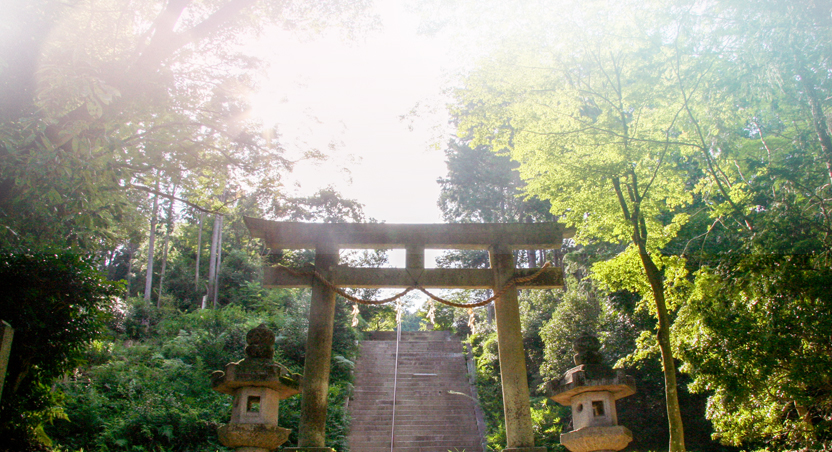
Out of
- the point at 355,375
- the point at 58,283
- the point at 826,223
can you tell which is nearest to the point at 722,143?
the point at 826,223

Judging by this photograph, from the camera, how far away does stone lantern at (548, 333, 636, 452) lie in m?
5.15

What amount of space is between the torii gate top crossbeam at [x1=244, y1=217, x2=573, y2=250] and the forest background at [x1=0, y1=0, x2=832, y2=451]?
1144mm

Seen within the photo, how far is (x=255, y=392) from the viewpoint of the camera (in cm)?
542

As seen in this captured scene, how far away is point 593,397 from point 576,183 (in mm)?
3350

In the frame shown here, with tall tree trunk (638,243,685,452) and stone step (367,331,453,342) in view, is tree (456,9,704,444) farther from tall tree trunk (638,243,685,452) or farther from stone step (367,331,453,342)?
stone step (367,331,453,342)

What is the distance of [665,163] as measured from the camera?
7547 mm

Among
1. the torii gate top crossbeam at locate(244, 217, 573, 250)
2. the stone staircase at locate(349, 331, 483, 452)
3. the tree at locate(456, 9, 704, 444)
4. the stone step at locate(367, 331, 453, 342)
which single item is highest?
the tree at locate(456, 9, 704, 444)

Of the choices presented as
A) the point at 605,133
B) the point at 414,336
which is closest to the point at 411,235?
the point at 605,133

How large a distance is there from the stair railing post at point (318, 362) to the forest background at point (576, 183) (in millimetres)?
2382

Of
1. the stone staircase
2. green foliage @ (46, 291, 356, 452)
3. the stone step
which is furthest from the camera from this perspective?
the stone step

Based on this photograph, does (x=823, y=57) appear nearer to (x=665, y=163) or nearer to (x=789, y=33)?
(x=789, y=33)

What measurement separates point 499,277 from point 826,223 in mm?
3647

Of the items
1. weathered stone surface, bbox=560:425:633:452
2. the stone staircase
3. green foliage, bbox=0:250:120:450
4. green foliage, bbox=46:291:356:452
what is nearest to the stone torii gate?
weathered stone surface, bbox=560:425:633:452

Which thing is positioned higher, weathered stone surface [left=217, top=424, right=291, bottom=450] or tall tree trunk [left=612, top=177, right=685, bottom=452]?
tall tree trunk [left=612, top=177, right=685, bottom=452]
